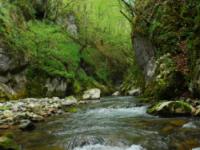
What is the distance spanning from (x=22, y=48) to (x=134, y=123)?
15.7 metres

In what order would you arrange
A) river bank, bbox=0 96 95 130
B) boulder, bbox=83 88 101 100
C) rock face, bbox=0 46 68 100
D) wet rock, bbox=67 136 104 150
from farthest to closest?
boulder, bbox=83 88 101 100
rock face, bbox=0 46 68 100
river bank, bbox=0 96 95 130
wet rock, bbox=67 136 104 150

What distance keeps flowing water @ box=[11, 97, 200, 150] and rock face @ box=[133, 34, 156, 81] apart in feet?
33.2

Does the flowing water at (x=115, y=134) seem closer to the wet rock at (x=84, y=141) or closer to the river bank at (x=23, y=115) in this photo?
the wet rock at (x=84, y=141)

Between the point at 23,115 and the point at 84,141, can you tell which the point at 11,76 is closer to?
the point at 23,115

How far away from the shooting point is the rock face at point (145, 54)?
76.5ft

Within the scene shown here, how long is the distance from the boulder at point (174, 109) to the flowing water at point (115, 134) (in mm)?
491

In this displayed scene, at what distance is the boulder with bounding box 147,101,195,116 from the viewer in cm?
1275

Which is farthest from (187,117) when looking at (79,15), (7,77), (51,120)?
(79,15)

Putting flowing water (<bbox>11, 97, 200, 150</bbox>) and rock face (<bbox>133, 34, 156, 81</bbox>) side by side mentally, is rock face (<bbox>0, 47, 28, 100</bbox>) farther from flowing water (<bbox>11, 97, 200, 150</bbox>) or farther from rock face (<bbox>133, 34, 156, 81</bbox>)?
flowing water (<bbox>11, 97, 200, 150</bbox>)

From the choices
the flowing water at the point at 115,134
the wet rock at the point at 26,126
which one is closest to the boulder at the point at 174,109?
the flowing water at the point at 115,134

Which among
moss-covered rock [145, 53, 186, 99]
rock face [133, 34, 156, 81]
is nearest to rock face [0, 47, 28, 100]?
rock face [133, 34, 156, 81]

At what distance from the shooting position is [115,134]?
9.84m

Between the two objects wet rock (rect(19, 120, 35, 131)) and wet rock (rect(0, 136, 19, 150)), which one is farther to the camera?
wet rock (rect(19, 120, 35, 131))

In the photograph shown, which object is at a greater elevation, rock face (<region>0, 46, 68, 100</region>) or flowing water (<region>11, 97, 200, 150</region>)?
rock face (<region>0, 46, 68, 100</region>)
